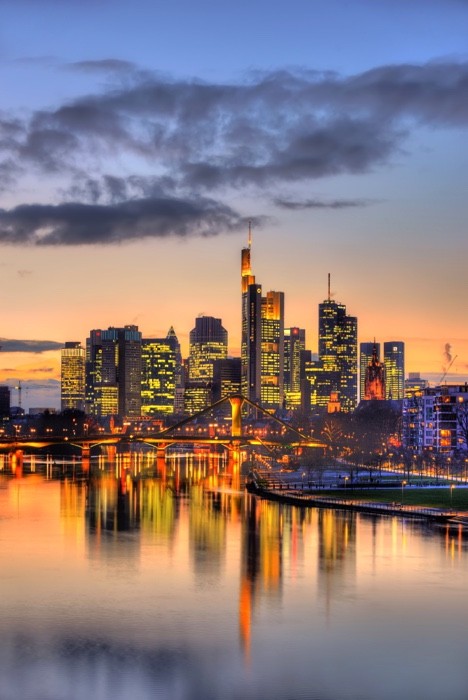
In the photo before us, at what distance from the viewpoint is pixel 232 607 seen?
129ft

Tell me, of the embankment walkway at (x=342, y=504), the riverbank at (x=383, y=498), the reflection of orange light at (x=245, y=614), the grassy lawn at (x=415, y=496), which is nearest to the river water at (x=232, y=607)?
the reflection of orange light at (x=245, y=614)

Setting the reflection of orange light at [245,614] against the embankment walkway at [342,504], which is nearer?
the reflection of orange light at [245,614]

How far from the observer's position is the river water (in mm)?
29719

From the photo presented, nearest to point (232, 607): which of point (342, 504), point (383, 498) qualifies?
point (342, 504)

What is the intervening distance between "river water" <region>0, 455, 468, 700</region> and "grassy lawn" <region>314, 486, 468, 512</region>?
668 centimetres

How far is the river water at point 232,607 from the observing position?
29719mm

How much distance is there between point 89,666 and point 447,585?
18054 mm

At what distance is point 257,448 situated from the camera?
618ft

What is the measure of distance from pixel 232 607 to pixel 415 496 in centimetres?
4178

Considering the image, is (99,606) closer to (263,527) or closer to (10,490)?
(263,527)

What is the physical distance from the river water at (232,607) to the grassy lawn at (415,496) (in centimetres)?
668

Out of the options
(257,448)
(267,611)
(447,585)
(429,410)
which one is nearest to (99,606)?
(267,611)

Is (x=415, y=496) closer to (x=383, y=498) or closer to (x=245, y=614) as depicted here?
(x=383, y=498)

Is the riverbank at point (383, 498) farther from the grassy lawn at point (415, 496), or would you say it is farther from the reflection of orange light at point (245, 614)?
the reflection of orange light at point (245, 614)
